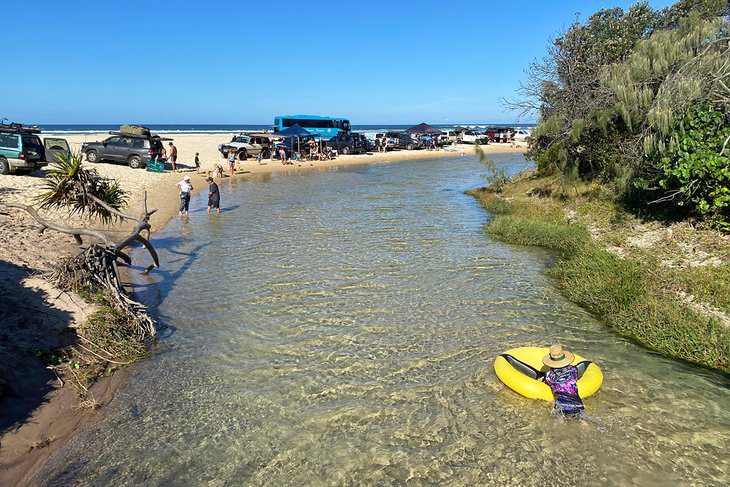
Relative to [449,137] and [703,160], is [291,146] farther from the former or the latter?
[703,160]

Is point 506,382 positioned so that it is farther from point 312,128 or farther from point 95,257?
point 312,128

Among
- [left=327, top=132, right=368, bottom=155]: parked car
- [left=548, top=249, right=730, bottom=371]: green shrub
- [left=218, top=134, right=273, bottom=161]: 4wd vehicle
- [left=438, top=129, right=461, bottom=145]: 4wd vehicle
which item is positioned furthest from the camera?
[left=438, top=129, right=461, bottom=145]: 4wd vehicle

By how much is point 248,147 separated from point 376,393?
34.2m

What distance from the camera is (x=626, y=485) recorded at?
5016 millimetres

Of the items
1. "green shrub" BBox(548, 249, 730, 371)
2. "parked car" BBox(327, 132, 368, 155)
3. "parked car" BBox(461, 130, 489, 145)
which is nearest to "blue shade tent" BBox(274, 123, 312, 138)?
"parked car" BBox(327, 132, 368, 155)

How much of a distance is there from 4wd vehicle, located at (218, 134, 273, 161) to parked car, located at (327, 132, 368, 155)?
26.6ft

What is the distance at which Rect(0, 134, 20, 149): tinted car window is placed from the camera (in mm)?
19359

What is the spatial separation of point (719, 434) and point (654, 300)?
3.23 meters

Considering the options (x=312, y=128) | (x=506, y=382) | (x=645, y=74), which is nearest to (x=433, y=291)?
(x=506, y=382)

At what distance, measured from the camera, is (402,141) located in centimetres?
5481

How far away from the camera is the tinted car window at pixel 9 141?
63.5 ft

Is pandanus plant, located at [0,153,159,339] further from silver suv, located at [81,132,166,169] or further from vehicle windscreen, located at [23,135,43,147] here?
silver suv, located at [81,132,166,169]

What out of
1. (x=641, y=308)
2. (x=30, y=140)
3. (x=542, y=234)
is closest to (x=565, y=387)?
(x=641, y=308)

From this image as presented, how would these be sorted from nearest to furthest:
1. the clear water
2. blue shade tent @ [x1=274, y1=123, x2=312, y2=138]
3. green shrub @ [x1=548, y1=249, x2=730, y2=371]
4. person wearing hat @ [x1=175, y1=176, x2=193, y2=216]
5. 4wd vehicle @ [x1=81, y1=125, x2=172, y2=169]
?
the clear water → green shrub @ [x1=548, y1=249, x2=730, y2=371] → person wearing hat @ [x1=175, y1=176, x2=193, y2=216] → 4wd vehicle @ [x1=81, y1=125, x2=172, y2=169] → blue shade tent @ [x1=274, y1=123, x2=312, y2=138]
